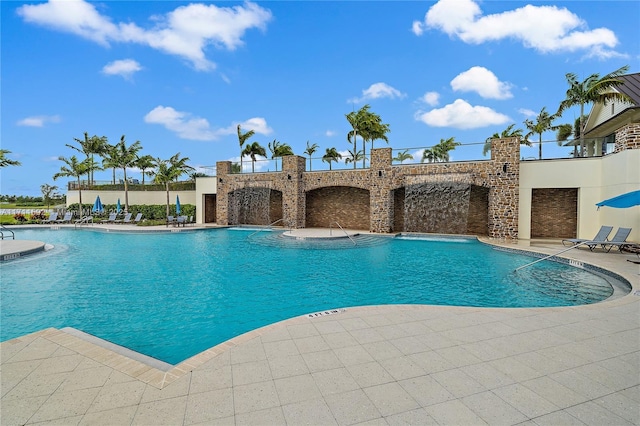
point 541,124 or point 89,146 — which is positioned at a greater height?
point 541,124

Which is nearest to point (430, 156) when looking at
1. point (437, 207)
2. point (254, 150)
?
point (437, 207)

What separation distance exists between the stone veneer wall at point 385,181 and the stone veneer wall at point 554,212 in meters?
2.05

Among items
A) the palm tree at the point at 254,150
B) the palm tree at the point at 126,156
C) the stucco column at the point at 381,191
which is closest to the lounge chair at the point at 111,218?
the palm tree at the point at 126,156

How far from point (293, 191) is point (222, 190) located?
595 centimetres

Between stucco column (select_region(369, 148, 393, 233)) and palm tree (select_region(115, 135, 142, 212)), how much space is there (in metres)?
19.4

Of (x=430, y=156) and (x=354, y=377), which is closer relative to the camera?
(x=354, y=377)

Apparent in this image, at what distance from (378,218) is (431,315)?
43.4 feet

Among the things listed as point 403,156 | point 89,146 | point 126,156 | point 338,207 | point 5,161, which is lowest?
point 338,207

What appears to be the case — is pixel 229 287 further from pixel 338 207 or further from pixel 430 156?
pixel 430 156

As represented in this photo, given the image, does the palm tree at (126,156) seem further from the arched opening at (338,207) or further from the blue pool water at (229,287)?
the arched opening at (338,207)

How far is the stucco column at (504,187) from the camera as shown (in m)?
14.9

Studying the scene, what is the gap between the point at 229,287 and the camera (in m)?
7.73

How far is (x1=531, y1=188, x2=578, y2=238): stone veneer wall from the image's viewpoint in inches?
615

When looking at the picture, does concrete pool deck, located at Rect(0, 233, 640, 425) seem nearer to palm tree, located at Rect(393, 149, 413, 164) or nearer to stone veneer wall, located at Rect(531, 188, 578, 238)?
stone veneer wall, located at Rect(531, 188, 578, 238)
